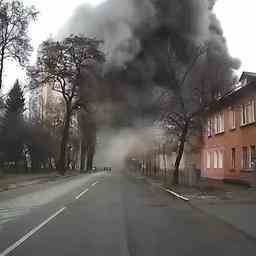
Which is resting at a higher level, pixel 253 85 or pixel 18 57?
pixel 18 57

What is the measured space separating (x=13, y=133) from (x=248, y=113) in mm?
30351

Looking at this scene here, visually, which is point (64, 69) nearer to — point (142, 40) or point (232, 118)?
point (232, 118)

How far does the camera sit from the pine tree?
54406 millimetres

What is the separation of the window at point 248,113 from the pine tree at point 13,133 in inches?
1158

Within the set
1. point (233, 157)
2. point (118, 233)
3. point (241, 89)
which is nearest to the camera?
point (118, 233)

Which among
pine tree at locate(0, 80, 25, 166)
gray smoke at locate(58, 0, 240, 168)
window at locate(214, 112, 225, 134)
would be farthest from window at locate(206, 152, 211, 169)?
pine tree at locate(0, 80, 25, 166)

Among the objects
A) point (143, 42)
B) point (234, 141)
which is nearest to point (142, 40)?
point (143, 42)

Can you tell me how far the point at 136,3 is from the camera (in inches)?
981

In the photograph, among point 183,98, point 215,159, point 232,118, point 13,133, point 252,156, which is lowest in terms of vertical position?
point 252,156

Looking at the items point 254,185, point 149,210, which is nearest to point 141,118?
point 254,185

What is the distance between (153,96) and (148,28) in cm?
331

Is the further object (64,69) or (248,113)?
(64,69)

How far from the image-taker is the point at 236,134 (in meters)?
32.9

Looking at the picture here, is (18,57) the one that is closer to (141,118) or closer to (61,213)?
(141,118)
